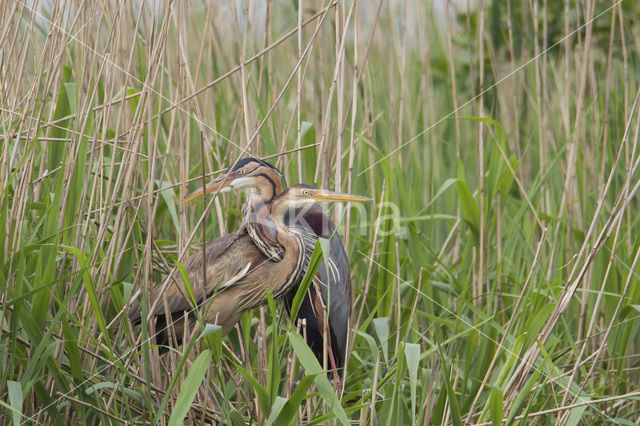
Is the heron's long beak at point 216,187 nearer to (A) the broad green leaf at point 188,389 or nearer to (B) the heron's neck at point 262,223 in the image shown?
(B) the heron's neck at point 262,223

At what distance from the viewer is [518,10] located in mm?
3799

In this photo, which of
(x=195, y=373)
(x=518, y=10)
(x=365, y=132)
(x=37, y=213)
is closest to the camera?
(x=195, y=373)

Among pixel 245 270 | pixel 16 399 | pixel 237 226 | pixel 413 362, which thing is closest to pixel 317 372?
pixel 413 362

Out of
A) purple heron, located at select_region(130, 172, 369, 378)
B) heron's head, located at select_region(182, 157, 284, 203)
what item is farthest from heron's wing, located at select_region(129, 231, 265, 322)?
heron's head, located at select_region(182, 157, 284, 203)

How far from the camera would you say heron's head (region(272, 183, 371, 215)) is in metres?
1.69

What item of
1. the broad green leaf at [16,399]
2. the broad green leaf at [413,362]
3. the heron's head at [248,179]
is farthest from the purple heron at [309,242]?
the broad green leaf at [16,399]

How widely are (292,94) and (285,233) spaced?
70.0 inches

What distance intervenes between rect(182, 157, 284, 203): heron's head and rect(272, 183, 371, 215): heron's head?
43 mm

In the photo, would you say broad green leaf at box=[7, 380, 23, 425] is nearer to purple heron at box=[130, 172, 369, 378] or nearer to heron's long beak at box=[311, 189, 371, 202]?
purple heron at box=[130, 172, 369, 378]

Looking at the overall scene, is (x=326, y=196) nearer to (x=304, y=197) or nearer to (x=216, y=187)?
(x=304, y=197)

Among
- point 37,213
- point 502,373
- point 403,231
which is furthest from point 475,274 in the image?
point 37,213

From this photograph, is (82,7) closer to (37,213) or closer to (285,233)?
(37,213)

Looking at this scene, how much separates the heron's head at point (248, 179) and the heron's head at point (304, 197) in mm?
43

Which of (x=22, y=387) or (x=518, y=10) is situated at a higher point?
(x=518, y=10)
